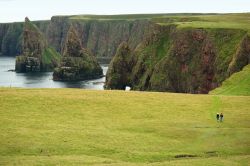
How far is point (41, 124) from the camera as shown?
5903 cm

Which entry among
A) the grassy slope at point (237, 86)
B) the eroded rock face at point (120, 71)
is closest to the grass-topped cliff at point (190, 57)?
the eroded rock face at point (120, 71)

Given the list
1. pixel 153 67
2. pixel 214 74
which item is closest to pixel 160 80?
pixel 153 67

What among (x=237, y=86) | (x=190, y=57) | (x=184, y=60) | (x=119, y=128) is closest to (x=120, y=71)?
(x=184, y=60)

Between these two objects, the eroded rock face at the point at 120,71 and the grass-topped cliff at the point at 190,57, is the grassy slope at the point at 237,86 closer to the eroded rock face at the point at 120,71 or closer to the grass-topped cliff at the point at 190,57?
the grass-topped cliff at the point at 190,57

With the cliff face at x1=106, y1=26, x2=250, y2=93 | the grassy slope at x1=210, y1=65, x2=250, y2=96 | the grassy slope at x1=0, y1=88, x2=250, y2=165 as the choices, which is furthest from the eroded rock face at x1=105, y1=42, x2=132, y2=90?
the grassy slope at x1=0, y1=88, x2=250, y2=165

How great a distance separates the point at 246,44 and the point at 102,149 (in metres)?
104

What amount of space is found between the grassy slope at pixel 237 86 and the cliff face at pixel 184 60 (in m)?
34.7

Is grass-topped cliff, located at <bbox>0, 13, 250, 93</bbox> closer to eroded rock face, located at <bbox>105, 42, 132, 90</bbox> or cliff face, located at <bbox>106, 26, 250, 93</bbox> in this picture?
cliff face, located at <bbox>106, 26, 250, 93</bbox>

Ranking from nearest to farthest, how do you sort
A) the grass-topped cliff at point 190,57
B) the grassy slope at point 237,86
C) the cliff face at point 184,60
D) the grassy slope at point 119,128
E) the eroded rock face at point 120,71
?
1. the grassy slope at point 119,128
2. the grassy slope at point 237,86
3. the grass-topped cliff at point 190,57
4. the cliff face at point 184,60
5. the eroded rock face at point 120,71

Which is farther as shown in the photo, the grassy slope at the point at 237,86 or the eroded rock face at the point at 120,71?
the eroded rock face at the point at 120,71

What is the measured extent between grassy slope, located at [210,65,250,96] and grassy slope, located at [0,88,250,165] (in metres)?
16.5

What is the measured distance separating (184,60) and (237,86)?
69.7 meters

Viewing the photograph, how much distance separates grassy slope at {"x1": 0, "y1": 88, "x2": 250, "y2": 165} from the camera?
48656mm

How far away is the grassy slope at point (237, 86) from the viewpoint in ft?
305
